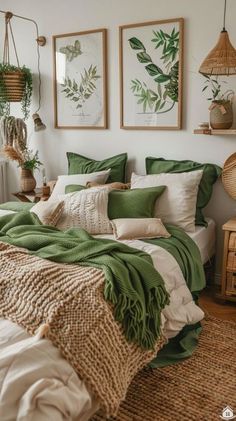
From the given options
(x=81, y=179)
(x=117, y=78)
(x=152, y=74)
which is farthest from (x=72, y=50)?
(x=81, y=179)

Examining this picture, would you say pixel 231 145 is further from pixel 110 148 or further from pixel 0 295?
pixel 0 295

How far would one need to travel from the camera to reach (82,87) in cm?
366

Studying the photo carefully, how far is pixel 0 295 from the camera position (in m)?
1.86

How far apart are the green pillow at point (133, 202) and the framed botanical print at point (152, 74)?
2.19ft

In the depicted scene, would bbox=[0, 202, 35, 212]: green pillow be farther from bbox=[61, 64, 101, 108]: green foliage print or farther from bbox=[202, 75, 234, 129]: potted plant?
bbox=[202, 75, 234, 129]: potted plant

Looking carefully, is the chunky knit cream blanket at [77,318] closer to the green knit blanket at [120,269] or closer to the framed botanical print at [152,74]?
the green knit blanket at [120,269]

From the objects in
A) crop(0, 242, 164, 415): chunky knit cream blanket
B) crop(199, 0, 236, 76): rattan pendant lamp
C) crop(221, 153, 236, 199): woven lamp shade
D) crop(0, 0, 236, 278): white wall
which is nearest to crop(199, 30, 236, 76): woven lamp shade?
crop(199, 0, 236, 76): rattan pendant lamp

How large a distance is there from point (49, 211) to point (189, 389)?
54.6 inches

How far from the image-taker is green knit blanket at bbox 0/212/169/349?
1.88m

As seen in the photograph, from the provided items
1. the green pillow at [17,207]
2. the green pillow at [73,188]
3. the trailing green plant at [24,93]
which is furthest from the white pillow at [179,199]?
the trailing green plant at [24,93]

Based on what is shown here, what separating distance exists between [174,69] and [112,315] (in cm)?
212

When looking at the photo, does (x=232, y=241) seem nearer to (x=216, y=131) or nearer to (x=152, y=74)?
(x=216, y=131)

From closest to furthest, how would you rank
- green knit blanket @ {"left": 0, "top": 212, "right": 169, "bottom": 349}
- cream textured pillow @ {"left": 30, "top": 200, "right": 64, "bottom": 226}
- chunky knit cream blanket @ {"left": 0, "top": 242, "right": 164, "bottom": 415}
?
chunky knit cream blanket @ {"left": 0, "top": 242, "right": 164, "bottom": 415} → green knit blanket @ {"left": 0, "top": 212, "right": 169, "bottom": 349} → cream textured pillow @ {"left": 30, "top": 200, "right": 64, "bottom": 226}

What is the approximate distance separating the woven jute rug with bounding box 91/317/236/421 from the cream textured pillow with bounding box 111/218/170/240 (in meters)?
0.72
